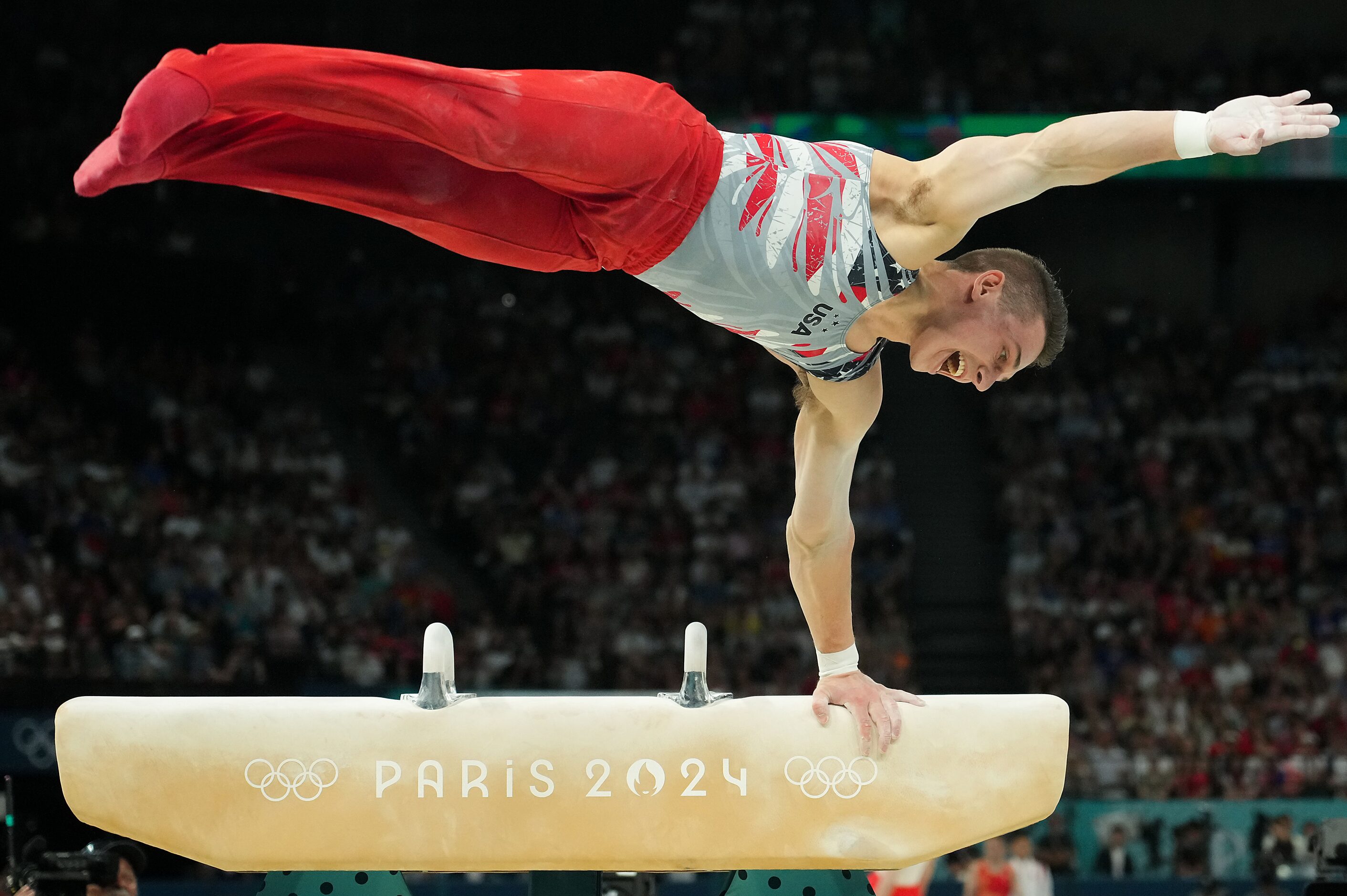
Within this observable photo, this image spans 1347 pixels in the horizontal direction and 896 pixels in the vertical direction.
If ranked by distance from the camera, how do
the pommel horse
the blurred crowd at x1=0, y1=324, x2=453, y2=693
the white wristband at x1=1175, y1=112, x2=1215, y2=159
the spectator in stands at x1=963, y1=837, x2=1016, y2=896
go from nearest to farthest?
1. the white wristband at x1=1175, y1=112, x2=1215, y2=159
2. the pommel horse
3. the spectator in stands at x1=963, y1=837, x2=1016, y2=896
4. the blurred crowd at x1=0, y1=324, x2=453, y2=693

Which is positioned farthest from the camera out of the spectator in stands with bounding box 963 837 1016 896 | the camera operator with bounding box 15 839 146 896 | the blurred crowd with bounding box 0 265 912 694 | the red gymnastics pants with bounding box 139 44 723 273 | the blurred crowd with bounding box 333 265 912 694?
the blurred crowd with bounding box 333 265 912 694

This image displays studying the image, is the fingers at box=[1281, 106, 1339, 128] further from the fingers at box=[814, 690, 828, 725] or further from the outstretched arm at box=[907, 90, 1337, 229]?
the fingers at box=[814, 690, 828, 725]

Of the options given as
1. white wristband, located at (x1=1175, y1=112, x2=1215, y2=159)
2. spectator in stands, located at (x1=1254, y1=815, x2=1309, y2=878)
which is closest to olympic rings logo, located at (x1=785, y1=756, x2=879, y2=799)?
white wristband, located at (x1=1175, y1=112, x2=1215, y2=159)

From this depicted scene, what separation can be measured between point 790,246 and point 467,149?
839 mm

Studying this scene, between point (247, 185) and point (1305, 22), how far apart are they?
14963 mm

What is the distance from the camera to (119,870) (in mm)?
4992

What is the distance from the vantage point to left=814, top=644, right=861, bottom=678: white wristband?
3762mm

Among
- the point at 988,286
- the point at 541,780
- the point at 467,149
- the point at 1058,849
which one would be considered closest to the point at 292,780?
the point at 541,780

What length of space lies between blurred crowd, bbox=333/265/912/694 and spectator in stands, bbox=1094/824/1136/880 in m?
2.43

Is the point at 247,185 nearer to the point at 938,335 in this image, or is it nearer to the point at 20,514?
the point at 938,335

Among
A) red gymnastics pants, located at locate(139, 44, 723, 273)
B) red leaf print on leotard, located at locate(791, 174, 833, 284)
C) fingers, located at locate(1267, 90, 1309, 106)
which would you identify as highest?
red gymnastics pants, located at locate(139, 44, 723, 273)

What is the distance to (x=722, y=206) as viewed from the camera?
11.7 feet

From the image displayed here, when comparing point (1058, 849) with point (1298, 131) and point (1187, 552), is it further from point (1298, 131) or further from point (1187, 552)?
point (1298, 131)

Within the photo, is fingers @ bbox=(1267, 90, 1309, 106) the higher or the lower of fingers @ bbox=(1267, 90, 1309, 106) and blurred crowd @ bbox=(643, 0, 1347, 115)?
the lower
